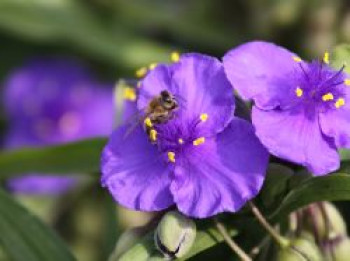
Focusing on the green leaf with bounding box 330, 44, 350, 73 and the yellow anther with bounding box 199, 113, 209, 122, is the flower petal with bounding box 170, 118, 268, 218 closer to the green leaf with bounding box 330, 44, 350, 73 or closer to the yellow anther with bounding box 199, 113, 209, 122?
the yellow anther with bounding box 199, 113, 209, 122

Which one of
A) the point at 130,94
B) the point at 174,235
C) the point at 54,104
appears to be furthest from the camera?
the point at 54,104

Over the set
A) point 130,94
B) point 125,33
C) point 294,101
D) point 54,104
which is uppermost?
point 294,101

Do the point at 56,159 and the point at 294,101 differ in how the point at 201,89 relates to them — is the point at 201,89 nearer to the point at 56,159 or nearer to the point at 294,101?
the point at 294,101

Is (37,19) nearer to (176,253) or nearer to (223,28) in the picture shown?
(223,28)

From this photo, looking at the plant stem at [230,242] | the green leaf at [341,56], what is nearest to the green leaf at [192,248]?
the plant stem at [230,242]

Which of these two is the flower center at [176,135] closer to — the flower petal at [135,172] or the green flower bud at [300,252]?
the flower petal at [135,172]

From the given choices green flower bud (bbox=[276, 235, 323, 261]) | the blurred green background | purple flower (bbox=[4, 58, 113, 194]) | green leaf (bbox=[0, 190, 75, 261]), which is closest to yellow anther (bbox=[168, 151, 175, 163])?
green flower bud (bbox=[276, 235, 323, 261])

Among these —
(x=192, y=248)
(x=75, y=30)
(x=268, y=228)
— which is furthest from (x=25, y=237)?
(x=75, y=30)
